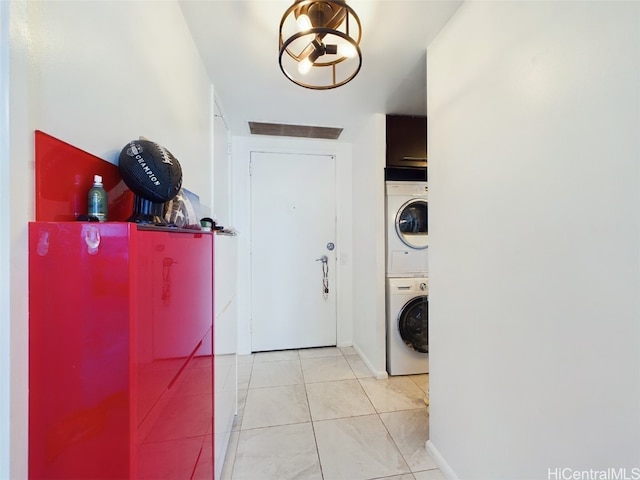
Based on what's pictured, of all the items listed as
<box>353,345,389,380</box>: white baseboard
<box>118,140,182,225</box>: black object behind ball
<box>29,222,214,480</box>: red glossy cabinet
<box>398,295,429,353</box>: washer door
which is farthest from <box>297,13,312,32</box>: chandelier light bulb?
<box>353,345,389,380</box>: white baseboard

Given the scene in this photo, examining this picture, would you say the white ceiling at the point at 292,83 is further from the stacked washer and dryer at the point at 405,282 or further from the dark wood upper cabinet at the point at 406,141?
the stacked washer and dryer at the point at 405,282

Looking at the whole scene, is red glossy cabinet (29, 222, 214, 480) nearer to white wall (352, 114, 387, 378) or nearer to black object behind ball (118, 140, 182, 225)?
black object behind ball (118, 140, 182, 225)

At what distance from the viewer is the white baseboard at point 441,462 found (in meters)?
1.41

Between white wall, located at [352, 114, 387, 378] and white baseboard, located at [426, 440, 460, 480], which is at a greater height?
white wall, located at [352, 114, 387, 378]

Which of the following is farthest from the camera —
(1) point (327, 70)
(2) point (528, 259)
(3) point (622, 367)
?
(1) point (327, 70)

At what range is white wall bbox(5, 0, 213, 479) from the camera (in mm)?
521

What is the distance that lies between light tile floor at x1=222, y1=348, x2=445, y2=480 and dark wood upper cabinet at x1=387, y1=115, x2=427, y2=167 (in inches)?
79.8

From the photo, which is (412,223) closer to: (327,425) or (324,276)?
(324,276)

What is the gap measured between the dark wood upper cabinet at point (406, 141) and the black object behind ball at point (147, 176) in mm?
2119

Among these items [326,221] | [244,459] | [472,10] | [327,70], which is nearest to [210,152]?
[327,70]

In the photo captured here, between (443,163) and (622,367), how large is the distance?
109 centimetres

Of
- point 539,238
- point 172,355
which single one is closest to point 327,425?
point 172,355

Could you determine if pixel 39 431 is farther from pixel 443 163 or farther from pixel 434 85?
pixel 434 85

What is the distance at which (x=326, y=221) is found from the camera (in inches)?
126
